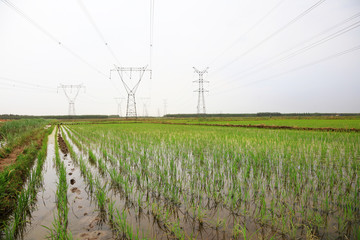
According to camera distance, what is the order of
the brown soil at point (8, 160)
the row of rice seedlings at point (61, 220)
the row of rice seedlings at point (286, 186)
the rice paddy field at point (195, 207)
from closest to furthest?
1. the row of rice seedlings at point (61, 220)
2. the rice paddy field at point (195, 207)
3. the row of rice seedlings at point (286, 186)
4. the brown soil at point (8, 160)

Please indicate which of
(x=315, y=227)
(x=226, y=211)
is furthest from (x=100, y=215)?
(x=315, y=227)

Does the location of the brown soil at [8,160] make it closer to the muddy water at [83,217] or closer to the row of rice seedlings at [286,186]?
the muddy water at [83,217]

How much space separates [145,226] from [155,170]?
2.36m

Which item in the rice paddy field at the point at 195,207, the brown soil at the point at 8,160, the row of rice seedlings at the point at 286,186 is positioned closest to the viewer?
the rice paddy field at the point at 195,207

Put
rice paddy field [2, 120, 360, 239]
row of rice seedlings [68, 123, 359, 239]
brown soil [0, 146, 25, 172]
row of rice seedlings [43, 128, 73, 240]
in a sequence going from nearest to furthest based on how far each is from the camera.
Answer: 1. row of rice seedlings [43, 128, 73, 240]
2. rice paddy field [2, 120, 360, 239]
3. row of rice seedlings [68, 123, 359, 239]
4. brown soil [0, 146, 25, 172]

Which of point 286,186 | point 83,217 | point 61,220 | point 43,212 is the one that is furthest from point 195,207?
point 43,212

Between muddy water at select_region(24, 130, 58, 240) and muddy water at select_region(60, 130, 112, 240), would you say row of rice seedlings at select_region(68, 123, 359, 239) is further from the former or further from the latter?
muddy water at select_region(24, 130, 58, 240)

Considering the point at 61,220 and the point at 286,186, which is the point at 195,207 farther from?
the point at 286,186

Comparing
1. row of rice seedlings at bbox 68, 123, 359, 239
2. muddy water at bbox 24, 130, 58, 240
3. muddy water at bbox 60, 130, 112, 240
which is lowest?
muddy water at bbox 24, 130, 58, 240

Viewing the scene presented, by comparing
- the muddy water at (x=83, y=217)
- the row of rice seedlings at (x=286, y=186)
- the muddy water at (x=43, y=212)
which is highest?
the row of rice seedlings at (x=286, y=186)

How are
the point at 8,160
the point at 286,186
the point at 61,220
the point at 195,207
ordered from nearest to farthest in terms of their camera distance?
the point at 61,220 → the point at 195,207 → the point at 286,186 → the point at 8,160

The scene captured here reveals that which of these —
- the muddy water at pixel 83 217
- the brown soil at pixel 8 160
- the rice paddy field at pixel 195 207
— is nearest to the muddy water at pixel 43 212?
the rice paddy field at pixel 195 207

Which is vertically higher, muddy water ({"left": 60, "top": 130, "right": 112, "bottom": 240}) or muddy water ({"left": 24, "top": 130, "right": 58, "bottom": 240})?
muddy water ({"left": 60, "top": 130, "right": 112, "bottom": 240})

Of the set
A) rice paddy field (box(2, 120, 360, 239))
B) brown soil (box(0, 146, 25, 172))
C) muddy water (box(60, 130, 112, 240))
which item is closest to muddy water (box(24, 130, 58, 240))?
rice paddy field (box(2, 120, 360, 239))
